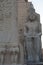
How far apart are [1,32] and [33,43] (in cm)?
184

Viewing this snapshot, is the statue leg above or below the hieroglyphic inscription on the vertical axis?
below

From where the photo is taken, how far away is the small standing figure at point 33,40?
7645mm

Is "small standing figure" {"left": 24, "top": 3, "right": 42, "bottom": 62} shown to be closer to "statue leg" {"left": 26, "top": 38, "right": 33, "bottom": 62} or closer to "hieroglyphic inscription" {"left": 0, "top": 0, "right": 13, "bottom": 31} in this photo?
"statue leg" {"left": 26, "top": 38, "right": 33, "bottom": 62}

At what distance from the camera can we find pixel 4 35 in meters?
6.16

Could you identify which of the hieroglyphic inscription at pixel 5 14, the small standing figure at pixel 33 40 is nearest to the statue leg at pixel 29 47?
the small standing figure at pixel 33 40

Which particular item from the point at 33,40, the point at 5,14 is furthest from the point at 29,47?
the point at 5,14

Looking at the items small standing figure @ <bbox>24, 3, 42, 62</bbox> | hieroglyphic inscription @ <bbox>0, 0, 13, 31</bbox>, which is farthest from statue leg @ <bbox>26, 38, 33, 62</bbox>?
hieroglyphic inscription @ <bbox>0, 0, 13, 31</bbox>

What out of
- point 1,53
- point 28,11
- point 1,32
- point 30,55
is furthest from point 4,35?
point 28,11

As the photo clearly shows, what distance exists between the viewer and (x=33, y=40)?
25.6 feet

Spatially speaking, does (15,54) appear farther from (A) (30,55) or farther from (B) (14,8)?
(A) (30,55)

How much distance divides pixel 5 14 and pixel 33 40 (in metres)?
1.85

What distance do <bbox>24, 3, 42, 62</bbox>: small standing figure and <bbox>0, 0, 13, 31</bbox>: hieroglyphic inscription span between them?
66.9 inches

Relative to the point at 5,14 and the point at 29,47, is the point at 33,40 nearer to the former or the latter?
the point at 29,47

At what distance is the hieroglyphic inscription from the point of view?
20.3 ft
